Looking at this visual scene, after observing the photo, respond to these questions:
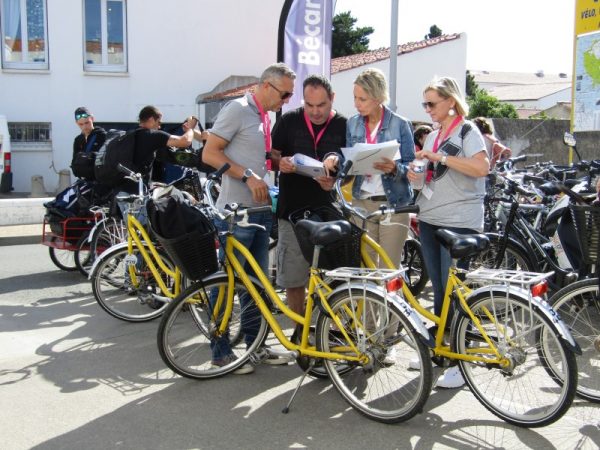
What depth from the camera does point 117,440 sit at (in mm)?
3527

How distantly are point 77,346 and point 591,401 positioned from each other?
12.2 feet

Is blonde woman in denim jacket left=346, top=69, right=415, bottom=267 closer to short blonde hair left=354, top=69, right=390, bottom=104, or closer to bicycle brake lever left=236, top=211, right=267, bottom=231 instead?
short blonde hair left=354, top=69, right=390, bottom=104

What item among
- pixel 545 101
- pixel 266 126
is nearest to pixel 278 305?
pixel 266 126

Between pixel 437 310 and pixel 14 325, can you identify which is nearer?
pixel 437 310

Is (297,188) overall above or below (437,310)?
above

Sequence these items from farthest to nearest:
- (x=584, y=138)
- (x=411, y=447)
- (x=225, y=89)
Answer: (x=225, y=89), (x=584, y=138), (x=411, y=447)

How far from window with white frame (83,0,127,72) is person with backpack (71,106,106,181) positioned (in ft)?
36.0

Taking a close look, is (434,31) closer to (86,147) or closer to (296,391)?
(86,147)

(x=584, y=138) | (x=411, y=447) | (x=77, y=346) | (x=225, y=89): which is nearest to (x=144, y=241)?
(x=77, y=346)

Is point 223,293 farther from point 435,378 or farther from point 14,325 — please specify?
point 14,325

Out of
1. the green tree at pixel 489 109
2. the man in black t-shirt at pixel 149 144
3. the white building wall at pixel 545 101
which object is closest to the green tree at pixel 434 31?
the white building wall at pixel 545 101

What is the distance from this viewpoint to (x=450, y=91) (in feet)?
13.6

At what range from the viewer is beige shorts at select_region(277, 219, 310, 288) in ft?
15.5

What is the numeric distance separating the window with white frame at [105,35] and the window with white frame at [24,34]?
3.67 feet
